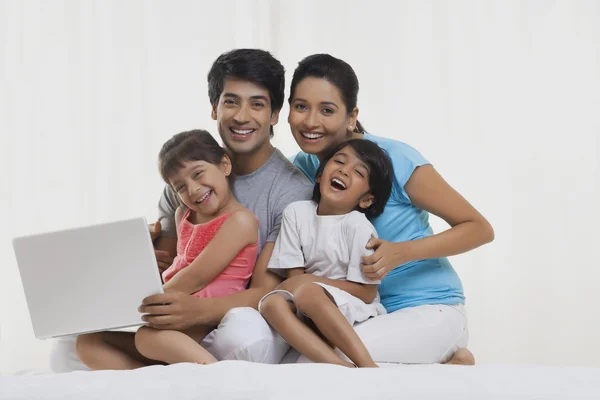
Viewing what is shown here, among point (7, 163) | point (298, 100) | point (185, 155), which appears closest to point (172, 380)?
point (185, 155)

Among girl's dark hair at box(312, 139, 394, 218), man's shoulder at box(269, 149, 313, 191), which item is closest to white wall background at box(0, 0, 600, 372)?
man's shoulder at box(269, 149, 313, 191)

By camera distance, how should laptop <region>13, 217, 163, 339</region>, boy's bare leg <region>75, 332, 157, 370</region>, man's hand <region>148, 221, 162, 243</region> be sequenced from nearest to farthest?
laptop <region>13, 217, 163, 339</region> < boy's bare leg <region>75, 332, 157, 370</region> < man's hand <region>148, 221, 162, 243</region>

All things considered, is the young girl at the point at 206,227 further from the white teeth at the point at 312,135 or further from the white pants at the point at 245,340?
the white teeth at the point at 312,135

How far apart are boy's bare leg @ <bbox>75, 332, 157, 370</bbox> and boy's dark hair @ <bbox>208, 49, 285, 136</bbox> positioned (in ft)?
2.22

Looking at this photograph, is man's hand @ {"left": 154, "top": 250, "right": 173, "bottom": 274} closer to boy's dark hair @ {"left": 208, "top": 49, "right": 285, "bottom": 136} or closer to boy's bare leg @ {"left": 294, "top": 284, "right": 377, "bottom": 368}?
boy's dark hair @ {"left": 208, "top": 49, "right": 285, "bottom": 136}

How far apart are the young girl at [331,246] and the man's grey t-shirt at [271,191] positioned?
0.28 ft

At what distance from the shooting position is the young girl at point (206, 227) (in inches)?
68.3

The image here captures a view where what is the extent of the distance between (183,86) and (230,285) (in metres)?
1.79

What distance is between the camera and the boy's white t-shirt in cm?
173

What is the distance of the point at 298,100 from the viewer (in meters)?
1.96

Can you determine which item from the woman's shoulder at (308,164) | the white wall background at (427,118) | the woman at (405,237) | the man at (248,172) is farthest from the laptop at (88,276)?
the white wall background at (427,118)

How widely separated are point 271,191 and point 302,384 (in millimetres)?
845

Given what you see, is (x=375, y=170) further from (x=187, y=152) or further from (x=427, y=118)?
(x=427, y=118)

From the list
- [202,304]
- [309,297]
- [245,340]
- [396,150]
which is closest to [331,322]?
[309,297]
